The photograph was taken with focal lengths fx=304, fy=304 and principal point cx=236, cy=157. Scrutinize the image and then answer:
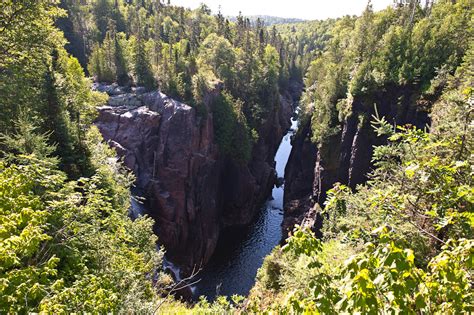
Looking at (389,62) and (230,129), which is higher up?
(389,62)

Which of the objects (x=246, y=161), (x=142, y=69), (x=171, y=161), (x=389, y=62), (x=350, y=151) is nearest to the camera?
(x=389, y=62)

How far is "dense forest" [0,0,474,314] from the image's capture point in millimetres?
4297

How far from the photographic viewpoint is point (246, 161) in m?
50.6

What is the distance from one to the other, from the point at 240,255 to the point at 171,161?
16.4m

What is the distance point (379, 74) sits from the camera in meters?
36.4

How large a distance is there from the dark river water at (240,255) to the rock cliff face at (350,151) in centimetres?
355

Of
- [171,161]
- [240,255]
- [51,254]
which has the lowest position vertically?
[240,255]

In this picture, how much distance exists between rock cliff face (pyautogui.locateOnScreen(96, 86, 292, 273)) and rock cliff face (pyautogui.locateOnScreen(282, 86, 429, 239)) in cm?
1230

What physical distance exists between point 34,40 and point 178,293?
27.0 meters

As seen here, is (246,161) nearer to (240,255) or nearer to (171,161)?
(171,161)

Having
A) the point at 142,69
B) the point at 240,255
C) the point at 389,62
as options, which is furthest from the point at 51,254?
the point at 389,62

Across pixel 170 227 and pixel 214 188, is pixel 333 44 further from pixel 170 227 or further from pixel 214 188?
pixel 170 227

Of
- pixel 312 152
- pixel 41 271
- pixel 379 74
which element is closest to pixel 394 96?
pixel 379 74

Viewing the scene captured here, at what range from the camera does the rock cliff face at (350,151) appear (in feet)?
115
